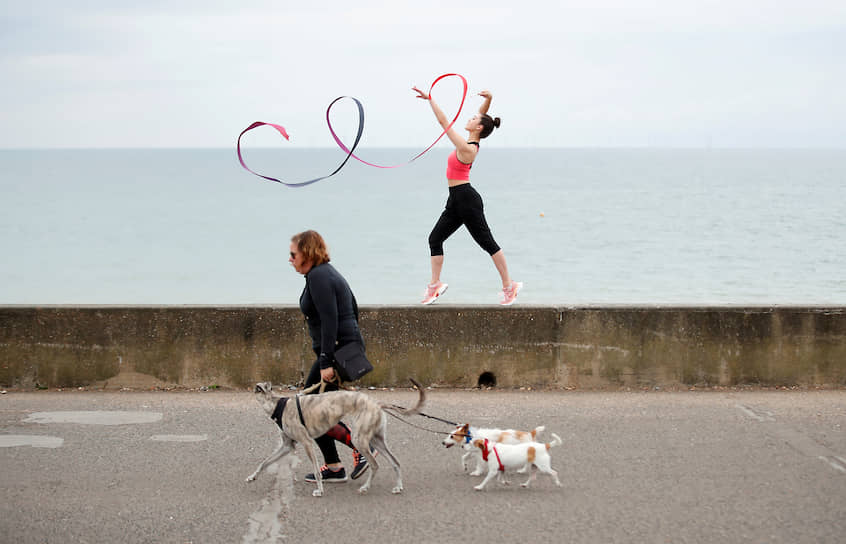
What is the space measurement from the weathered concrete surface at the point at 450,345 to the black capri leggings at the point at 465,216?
0.71 m

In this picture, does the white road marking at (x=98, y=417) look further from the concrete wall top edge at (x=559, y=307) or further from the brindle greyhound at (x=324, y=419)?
the brindle greyhound at (x=324, y=419)

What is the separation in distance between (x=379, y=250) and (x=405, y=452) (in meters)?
A: 39.6

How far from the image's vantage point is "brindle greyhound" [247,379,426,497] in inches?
229

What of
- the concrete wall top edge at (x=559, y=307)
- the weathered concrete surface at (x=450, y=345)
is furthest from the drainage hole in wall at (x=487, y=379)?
the concrete wall top edge at (x=559, y=307)

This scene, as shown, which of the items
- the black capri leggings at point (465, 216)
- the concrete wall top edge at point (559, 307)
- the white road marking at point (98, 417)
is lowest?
→ the white road marking at point (98, 417)

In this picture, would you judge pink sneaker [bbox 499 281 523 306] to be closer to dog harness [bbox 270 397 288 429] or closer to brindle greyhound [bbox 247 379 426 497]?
brindle greyhound [bbox 247 379 426 497]

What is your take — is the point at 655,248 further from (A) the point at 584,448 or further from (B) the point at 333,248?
(A) the point at 584,448

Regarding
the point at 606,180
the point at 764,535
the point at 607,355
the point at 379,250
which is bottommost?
the point at 764,535

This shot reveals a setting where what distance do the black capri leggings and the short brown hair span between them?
2.62 meters

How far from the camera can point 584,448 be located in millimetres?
6836

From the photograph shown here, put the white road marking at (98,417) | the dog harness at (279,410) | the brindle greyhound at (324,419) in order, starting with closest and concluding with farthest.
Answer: the brindle greyhound at (324,419)
the dog harness at (279,410)
the white road marking at (98,417)

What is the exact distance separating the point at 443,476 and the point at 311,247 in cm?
183

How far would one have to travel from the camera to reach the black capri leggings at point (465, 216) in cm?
875

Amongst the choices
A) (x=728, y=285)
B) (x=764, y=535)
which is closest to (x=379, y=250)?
(x=728, y=285)
